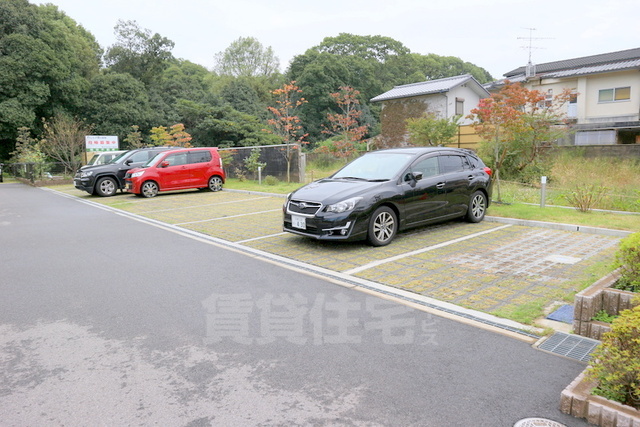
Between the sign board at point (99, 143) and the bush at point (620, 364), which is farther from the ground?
the sign board at point (99, 143)

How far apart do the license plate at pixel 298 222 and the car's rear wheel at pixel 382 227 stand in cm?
102

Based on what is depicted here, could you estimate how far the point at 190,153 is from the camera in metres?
16.7

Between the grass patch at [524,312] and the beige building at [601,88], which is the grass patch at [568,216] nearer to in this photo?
the grass patch at [524,312]

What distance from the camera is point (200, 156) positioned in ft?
55.3

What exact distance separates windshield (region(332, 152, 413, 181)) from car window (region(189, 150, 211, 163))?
9726mm

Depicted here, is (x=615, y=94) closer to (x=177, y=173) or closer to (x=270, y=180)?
(x=270, y=180)

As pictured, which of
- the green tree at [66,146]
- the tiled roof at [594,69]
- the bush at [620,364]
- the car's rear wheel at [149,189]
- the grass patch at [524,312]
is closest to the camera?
the bush at [620,364]

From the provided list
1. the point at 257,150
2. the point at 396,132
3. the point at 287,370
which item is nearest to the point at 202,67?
the point at 396,132

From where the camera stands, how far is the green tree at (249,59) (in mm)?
62094

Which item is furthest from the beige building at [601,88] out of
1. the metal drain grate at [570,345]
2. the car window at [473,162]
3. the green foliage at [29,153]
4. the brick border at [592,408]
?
the green foliage at [29,153]

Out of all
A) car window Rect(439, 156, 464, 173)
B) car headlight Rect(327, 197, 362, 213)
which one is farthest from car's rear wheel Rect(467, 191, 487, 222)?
car headlight Rect(327, 197, 362, 213)

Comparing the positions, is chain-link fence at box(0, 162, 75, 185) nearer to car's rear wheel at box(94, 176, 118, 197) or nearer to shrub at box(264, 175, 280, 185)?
car's rear wheel at box(94, 176, 118, 197)

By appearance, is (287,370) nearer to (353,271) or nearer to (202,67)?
(353,271)

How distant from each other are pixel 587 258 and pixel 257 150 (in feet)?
49.6
